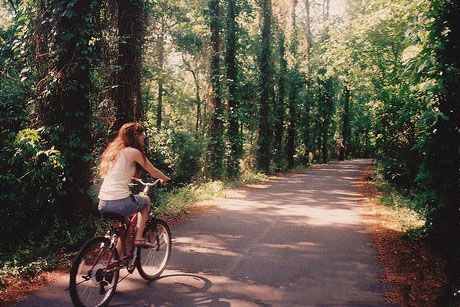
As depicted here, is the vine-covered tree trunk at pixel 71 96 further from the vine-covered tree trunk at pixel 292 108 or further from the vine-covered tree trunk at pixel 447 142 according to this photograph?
the vine-covered tree trunk at pixel 292 108

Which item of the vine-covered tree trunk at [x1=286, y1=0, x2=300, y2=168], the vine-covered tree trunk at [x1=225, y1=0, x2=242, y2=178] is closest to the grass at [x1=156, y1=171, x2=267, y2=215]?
the vine-covered tree trunk at [x1=225, y1=0, x2=242, y2=178]

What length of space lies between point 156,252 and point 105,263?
55.5 inches

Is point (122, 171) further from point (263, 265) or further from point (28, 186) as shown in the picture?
point (28, 186)

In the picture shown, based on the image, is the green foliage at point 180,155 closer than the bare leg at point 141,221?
No

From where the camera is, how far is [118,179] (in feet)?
16.7

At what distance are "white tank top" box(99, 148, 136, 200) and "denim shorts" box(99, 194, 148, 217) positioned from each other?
54mm

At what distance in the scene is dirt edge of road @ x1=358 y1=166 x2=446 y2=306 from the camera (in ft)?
18.3

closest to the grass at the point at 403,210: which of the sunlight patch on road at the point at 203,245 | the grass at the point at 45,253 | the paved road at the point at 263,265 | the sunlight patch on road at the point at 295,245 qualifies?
the paved road at the point at 263,265

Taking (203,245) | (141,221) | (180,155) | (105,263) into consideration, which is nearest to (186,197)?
(203,245)

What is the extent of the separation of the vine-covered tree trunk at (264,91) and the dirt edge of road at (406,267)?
13437 mm

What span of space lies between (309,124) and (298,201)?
23.4 meters

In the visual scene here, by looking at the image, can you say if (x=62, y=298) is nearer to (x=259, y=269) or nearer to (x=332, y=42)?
(x=259, y=269)

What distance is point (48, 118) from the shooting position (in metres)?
7.85

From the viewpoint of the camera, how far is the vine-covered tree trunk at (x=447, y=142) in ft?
23.1
